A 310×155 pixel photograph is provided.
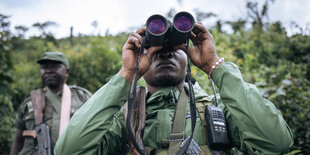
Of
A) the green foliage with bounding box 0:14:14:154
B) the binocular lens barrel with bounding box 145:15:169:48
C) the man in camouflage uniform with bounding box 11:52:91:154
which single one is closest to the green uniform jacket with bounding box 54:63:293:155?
the binocular lens barrel with bounding box 145:15:169:48

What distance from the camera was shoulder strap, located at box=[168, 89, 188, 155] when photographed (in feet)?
6.27

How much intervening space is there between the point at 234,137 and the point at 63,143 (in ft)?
4.02

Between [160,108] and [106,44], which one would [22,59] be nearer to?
[106,44]

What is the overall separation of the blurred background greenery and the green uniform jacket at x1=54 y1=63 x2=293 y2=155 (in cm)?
152

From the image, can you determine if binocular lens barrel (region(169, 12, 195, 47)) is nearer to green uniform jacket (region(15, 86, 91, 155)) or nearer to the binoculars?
the binoculars

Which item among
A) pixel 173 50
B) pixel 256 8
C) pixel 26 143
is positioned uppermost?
pixel 256 8

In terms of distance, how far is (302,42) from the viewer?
20.8 ft

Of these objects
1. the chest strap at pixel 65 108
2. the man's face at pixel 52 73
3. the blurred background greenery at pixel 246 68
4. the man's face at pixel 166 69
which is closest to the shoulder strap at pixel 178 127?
the man's face at pixel 166 69

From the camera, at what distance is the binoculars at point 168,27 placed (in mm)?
1908

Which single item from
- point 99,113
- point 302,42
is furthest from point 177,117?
point 302,42

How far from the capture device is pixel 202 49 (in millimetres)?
2018

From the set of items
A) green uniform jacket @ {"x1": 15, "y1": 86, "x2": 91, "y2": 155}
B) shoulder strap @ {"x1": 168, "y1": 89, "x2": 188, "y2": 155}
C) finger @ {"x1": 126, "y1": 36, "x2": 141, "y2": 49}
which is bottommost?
green uniform jacket @ {"x1": 15, "y1": 86, "x2": 91, "y2": 155}

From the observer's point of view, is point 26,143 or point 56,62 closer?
point 26,143

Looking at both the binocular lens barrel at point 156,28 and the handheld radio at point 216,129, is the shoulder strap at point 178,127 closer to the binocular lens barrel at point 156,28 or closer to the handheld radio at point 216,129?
the handheld radio at point 216,129
